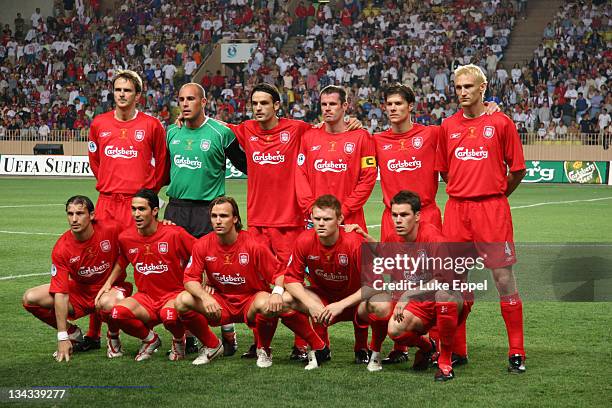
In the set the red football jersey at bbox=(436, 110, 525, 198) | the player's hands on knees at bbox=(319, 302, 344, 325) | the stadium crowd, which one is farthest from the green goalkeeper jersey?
the stadium crowd

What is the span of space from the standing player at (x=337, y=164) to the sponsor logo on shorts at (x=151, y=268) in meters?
1.13

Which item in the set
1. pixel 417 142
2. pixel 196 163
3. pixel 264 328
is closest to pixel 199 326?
pixel 264 328

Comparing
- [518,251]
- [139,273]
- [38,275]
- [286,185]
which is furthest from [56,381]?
[518,251]

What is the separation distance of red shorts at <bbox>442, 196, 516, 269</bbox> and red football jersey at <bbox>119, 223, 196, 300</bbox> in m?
1.99

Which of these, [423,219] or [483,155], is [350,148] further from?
[483,155]

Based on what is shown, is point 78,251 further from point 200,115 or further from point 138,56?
point 138,56

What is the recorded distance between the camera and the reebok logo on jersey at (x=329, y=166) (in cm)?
721

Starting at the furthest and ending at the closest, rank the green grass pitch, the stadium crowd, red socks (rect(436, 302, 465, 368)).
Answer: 1. the stadium crowd
2. red socks (rect(436, 302, 465, 368))
3. the green grass pitch

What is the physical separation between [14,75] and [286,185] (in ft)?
99.2

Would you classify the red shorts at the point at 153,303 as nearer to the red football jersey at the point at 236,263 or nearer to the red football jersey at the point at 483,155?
the red football jersey at the point at 236,263

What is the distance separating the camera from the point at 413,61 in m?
32.3

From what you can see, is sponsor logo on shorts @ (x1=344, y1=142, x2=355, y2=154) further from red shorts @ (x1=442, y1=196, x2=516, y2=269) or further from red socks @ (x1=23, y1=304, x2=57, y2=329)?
red socks @ (x1=23, y1=304, x2=57, y2=329)

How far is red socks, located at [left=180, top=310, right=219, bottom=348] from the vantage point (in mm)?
6793

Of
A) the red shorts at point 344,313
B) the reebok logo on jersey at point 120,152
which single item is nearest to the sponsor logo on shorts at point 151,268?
the reebok logo on jersey at point 120,152
